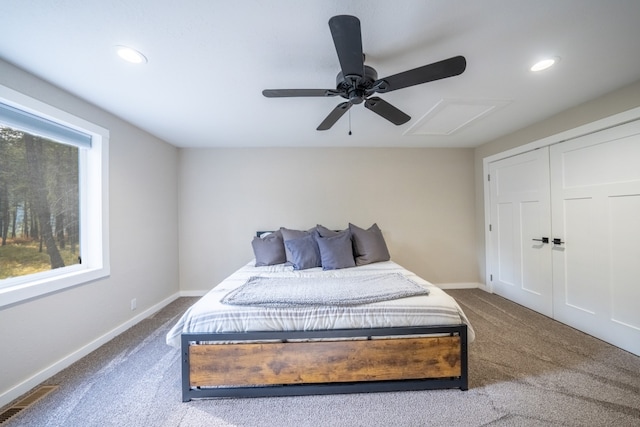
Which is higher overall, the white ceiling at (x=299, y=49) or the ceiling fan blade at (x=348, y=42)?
the white ceiling at (x=299, y=49)

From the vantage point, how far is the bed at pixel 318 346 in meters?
1.58

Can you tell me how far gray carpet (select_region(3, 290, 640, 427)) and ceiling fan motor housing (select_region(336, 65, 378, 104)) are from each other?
2026mm

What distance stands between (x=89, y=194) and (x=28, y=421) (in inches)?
69.8

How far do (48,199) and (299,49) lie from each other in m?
2.41

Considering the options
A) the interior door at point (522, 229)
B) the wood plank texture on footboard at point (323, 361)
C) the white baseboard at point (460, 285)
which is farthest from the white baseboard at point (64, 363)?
the interior door at point (522, 229)

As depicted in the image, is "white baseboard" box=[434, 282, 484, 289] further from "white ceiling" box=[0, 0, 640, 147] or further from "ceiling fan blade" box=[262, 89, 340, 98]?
"ceiling fan blade" box=[262, 89, 340, 98]

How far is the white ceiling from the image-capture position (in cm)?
126

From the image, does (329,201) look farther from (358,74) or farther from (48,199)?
(48,199)

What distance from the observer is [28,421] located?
1440 mm

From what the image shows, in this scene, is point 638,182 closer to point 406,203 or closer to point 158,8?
point 406,203

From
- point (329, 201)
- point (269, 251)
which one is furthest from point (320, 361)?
point (329, 201)

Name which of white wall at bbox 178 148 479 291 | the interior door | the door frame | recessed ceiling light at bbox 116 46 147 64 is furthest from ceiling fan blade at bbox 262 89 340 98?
the interior door

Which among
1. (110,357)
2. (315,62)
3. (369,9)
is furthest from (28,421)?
(369,9)

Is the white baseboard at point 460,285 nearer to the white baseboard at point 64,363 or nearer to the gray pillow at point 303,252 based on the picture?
the gray pillow at point 303,252
